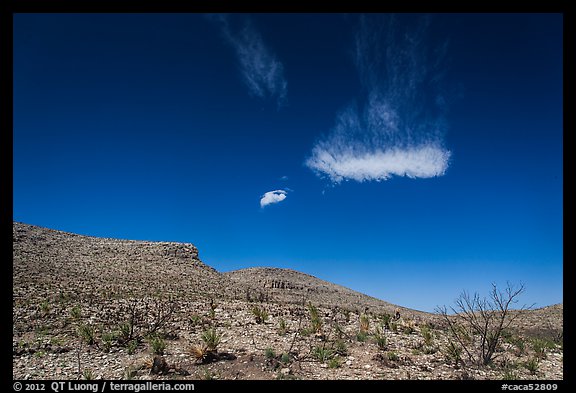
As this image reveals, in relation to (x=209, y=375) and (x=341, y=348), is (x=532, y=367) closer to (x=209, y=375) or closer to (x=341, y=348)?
(x=341, y=348)

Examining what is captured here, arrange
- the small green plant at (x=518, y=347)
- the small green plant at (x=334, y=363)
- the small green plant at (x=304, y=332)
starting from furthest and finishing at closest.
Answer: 1. the small green plant at (x=304, y=332)
2. the small green plant at (x=518, y=347)
3. the small green plant at (x=334, y=363)

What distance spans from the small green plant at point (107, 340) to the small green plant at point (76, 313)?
164 inches

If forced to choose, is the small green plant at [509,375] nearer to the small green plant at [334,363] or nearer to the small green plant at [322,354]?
the small green plant at [334,363]

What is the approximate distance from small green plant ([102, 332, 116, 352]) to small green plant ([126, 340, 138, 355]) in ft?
2.14

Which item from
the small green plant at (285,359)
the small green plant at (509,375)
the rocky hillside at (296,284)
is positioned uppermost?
the rocky hillside at (296,284)

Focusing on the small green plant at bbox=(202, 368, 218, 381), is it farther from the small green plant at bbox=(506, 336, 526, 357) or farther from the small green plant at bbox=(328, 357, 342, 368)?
the small green plant at bbox=(506, 336, 526, 357)

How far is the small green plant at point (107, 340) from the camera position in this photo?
12719 mm

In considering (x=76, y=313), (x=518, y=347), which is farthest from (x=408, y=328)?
(x=76, y=313)

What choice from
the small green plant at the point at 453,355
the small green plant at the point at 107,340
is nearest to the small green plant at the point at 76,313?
the small green plant at the point at 107,340

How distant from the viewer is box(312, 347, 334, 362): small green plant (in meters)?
11.7

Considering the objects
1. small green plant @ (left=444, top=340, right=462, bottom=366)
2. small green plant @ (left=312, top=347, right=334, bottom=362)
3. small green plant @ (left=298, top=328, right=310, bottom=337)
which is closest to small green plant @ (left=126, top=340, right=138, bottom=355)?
small green plant @ (left=312, top=347, right=334, bottom=362)
